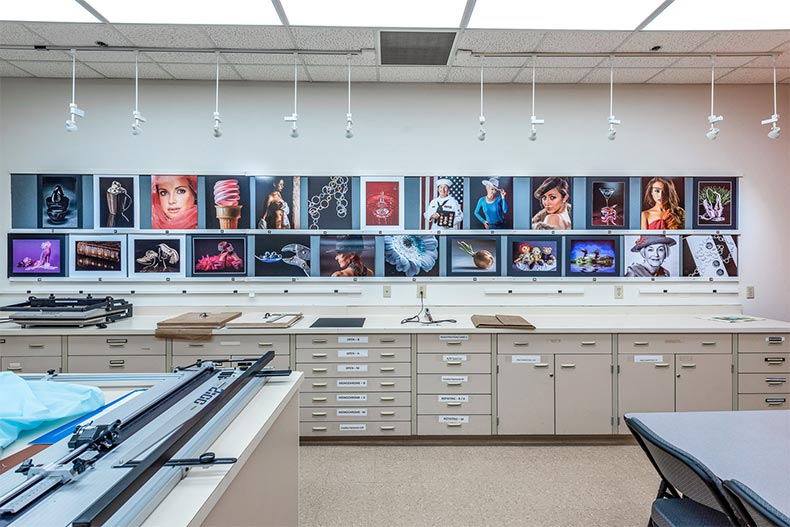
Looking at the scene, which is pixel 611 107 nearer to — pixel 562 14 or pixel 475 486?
pixel 562 14

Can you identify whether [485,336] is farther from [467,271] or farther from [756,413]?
[756,413]

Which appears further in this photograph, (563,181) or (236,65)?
(563,181)

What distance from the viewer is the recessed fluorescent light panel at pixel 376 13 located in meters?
2.43

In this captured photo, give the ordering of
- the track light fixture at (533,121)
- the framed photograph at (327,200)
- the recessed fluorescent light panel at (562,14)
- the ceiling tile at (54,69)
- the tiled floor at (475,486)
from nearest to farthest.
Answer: the tiled floor at (475,486)
the recessed fluorescent light panel at (562,14)
the track light fixture at (533,121)
the ceiling tile at (54,69)
the framed photograph at (327,200)

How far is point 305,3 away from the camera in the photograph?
2.44m

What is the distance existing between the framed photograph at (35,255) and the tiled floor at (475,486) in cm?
281

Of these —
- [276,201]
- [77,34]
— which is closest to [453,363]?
[276,201]

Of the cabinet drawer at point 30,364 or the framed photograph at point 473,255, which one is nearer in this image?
the cabinet drawer at point 30,364

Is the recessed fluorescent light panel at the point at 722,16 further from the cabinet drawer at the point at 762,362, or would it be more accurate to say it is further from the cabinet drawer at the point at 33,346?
the cabinet drawer at the point at 33,346

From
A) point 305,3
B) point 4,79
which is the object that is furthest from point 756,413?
point 4,79

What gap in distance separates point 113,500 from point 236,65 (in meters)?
3.37

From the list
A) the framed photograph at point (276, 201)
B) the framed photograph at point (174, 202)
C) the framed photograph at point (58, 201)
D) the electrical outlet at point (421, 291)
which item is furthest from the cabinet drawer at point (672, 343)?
the framed photograph at point (58, 201)

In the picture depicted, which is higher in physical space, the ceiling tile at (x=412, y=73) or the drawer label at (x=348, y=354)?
the ceiling tile at (x=412, y=73)

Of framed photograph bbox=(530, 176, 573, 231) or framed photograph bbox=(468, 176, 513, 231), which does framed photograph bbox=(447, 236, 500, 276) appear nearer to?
framed photograph bbox=(468, 176, 513, 231)
